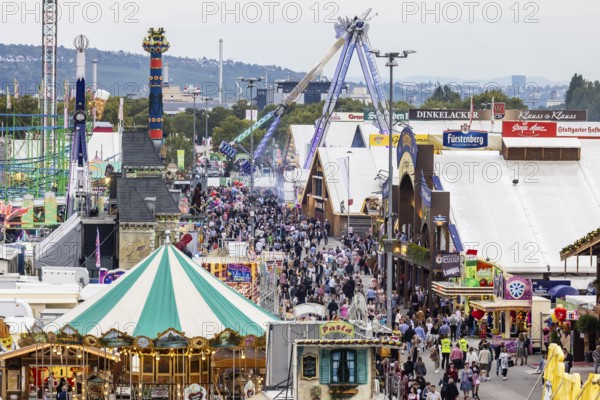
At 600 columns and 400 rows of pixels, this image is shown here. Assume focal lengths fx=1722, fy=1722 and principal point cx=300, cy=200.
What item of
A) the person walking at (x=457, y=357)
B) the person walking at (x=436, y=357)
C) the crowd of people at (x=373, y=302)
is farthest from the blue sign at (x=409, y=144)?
the person walking at (x=457, y=357)

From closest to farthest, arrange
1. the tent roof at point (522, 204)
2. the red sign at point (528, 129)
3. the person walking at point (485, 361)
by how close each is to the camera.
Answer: the person walking at point (485, 361) → the tent roof at point (522, 204) → the red sign at point (528, 129)

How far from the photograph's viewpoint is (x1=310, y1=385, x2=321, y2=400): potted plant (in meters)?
31.1

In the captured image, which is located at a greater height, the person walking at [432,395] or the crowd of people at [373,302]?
the crowd of people at [373,302]

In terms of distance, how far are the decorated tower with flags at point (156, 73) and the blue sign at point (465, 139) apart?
1767 centimetres

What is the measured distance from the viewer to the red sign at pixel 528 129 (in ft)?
237

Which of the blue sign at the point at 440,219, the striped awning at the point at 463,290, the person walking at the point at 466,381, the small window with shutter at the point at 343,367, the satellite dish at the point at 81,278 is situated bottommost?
the person walking at the point at 466,381

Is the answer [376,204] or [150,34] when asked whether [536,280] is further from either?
[150,34]

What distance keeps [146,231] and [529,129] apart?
72.7 feet

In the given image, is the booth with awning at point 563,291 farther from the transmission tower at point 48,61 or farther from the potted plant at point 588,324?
A: the transmission tower at point 48,61

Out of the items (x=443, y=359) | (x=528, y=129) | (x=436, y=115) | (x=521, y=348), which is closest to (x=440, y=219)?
(x=521, y=348)

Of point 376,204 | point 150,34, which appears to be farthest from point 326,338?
point 150,34

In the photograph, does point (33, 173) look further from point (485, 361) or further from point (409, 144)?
point (485, 361)

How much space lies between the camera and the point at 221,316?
1407 inches

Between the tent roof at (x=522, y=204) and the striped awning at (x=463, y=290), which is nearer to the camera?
the striped awning at (x=463, y=290)
